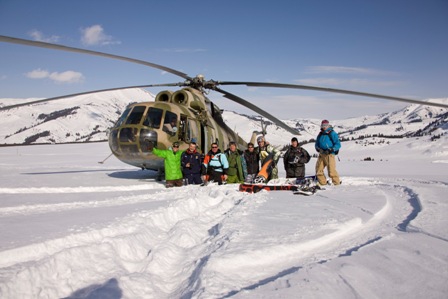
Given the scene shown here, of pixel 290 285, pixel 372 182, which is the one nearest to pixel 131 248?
pixel 290 285

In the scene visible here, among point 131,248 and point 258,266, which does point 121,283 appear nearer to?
point 131,248

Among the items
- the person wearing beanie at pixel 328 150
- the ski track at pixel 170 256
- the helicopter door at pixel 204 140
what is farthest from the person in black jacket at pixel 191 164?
the ski track at pixel 170 256

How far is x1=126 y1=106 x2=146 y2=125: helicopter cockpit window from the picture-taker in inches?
358

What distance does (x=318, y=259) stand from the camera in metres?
2.92

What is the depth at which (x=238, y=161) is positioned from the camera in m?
9.75

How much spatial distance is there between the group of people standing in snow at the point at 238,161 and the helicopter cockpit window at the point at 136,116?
1.06m

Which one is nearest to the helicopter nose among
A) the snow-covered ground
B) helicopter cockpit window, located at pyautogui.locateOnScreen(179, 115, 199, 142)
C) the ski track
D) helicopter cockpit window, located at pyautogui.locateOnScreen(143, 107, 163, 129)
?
helicopter cockpit window, located at pyautogui.locateOnScreen(143, 107, 163, 129)

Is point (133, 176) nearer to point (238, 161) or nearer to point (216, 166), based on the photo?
point (216, 166)

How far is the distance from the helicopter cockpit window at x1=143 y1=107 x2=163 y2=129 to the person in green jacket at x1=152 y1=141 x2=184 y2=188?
0.78m

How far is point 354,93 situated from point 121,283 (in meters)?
6.29

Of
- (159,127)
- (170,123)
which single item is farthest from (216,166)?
(159,127)

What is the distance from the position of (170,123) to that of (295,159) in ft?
13.0

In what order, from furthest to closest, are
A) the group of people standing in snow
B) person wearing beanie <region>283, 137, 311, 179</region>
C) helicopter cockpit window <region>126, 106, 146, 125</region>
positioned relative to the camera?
person wearing beanie <region>283, 137, 311, 179</region> < helicopter cockpit window <region>126, 106, 146, 125</region> < the group of people standing in snow

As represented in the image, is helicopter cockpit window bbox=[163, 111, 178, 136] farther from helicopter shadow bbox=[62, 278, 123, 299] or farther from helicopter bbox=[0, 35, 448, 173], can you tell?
helicopter shadow bbox=[62, 278, 123, 299]
